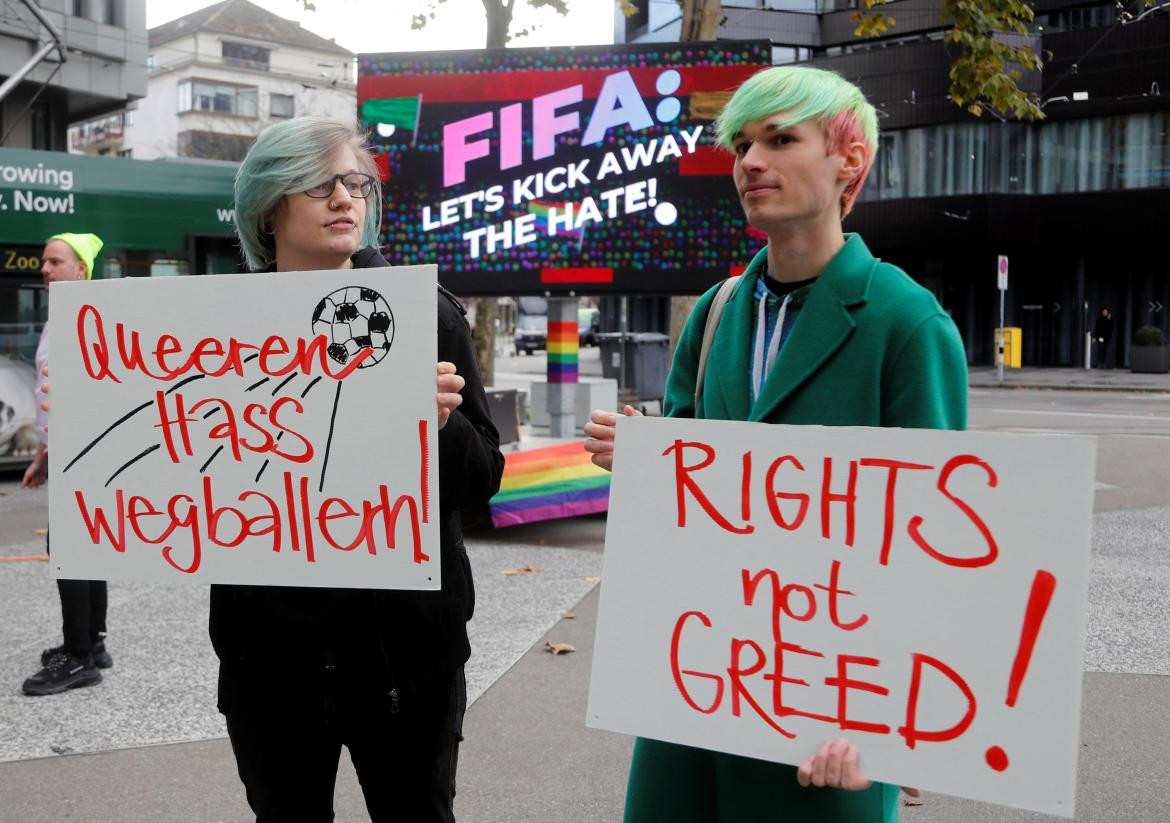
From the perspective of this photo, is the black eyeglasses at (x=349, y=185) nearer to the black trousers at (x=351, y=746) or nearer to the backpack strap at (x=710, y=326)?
the backpack strap at (x=710, y=326)

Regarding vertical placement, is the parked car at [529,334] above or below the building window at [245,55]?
below

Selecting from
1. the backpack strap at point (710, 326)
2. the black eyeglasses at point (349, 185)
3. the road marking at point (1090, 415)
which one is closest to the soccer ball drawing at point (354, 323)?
the black eyeglasses at point (349, 185)

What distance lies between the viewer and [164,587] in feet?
22.7

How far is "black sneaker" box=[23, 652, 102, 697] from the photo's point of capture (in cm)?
494

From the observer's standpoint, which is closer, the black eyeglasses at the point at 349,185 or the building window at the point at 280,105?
the black eyeglasses at the point at 349,185

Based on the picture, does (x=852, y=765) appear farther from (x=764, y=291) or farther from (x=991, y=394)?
(x=991, y=394)

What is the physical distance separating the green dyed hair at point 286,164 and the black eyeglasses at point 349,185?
0.01 meters

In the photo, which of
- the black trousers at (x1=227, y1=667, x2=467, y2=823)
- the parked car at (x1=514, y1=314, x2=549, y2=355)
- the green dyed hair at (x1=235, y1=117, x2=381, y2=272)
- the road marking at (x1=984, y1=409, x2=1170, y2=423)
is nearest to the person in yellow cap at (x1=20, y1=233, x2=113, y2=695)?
the green dyed hair at (x1=235, y1=117, x2=381, y2=272)

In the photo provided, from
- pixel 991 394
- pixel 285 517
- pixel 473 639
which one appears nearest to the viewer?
pixel 285 517

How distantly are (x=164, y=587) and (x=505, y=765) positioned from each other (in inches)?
136

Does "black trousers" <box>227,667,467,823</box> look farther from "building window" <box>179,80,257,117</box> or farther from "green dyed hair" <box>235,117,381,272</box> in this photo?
"building window" <box>179,80,257,117</box>

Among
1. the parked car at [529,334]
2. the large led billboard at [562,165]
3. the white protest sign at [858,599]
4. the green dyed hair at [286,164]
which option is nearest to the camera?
the white protest sign at [858,599]

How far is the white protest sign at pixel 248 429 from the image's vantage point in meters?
2.18

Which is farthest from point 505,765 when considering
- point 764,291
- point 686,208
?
point 686,208
